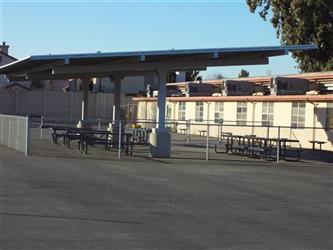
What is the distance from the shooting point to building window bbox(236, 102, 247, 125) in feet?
126

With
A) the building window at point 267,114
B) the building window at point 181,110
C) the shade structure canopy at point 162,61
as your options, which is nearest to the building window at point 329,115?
the building window at point 267,114

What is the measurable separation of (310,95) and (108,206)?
21.9 metres

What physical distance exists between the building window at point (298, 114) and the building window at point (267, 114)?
2.26 metres

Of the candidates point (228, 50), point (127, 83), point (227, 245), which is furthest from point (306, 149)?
point (127, 83)

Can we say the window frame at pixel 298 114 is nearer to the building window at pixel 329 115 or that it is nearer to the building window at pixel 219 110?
the building window at pixel 329 115

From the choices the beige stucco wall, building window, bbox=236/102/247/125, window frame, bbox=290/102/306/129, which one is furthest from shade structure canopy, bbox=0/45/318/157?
building window, bbox=236/102/247/125

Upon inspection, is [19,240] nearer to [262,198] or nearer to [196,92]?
[262,198]

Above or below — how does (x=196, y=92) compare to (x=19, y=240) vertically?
above

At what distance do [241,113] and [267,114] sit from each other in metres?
3.33

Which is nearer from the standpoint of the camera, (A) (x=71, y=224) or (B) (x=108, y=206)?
(A) (x=71, y=224)

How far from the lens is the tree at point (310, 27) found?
42.4m

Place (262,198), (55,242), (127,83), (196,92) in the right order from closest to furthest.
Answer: (55,242) → (262,198) → (196,92) → (127,83)

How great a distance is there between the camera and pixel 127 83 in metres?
76.8

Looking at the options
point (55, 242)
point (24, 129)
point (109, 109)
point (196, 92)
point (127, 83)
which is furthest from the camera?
point (127, 83)
